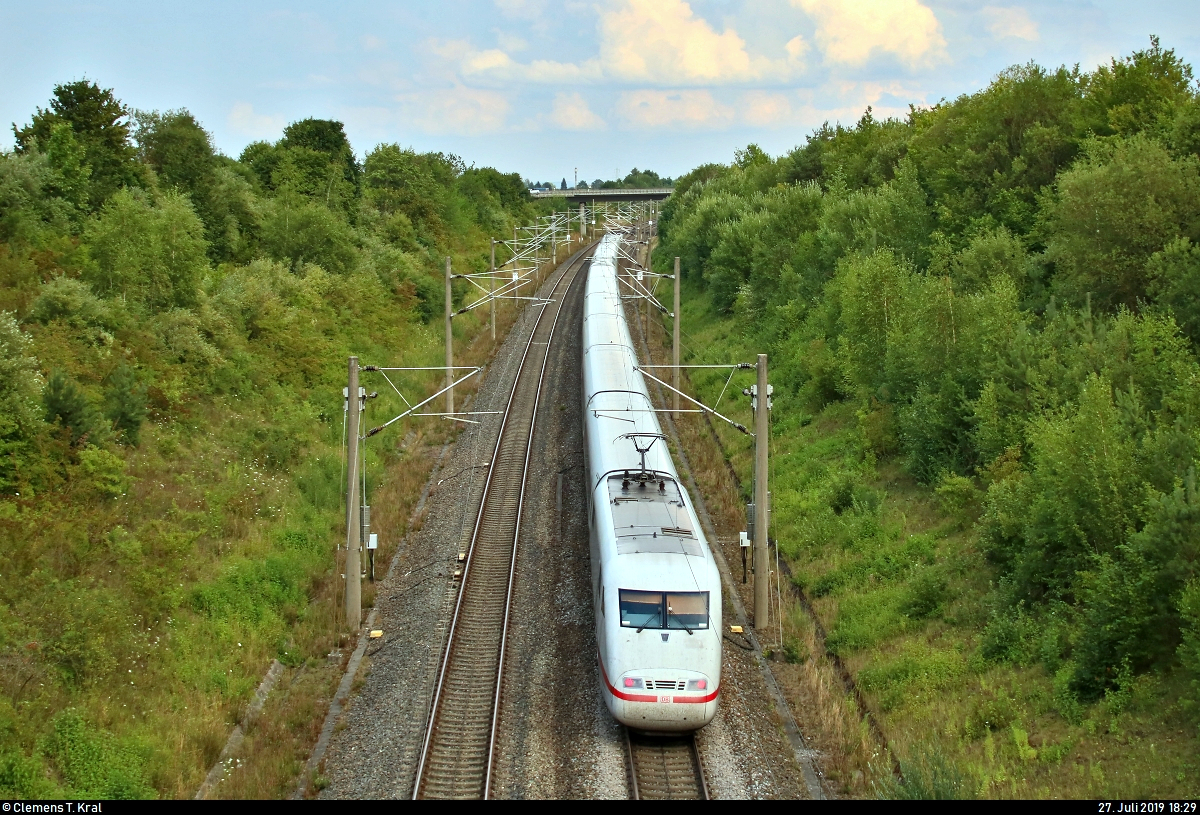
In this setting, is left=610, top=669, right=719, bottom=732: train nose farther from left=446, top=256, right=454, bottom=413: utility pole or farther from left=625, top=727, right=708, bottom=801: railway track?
left=446, top=256, right=454, bottom=413: utility pole

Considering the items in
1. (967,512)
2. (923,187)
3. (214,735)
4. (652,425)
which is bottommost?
(214,735)

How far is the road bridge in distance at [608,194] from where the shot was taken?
129 meters

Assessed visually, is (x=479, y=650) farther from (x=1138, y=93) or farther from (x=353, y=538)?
(x=1138, y=93)

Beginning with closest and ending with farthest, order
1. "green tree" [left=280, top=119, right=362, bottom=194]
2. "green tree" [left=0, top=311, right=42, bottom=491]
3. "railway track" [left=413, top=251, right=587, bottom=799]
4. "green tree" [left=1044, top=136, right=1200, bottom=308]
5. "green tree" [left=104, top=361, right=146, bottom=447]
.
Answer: "railway track" [left=413, top=251, right=587, bottom=799] < "green tree" [left=0, top=311, right=42, bottom=491] < "green tree" [left=1044, top=136, right=1200, bottom=308] < "green tree" [left=104, top=361, right=146, bottom=447] < "green tree" [left=280, top=119, right=362, bottom=194]

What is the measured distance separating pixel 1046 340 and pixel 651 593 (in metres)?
11.9

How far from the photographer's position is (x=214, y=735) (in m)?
14.8

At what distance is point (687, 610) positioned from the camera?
49.5 ft

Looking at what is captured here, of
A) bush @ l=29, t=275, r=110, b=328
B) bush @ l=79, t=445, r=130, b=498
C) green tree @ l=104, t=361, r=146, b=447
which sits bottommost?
bush @ l=79, t=445, r=130, b=498

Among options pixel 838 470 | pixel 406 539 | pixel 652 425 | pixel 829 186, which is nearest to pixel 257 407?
pixel 406 539

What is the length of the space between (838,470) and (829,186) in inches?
1054

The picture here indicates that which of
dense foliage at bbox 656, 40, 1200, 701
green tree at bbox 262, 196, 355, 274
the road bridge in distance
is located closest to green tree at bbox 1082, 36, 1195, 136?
dense foliage at bbox 656, 40, 1200, 701

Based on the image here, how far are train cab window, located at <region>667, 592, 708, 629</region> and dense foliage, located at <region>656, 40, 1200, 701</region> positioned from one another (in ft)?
17.3

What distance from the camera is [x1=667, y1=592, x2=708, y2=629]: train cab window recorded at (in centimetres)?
1496

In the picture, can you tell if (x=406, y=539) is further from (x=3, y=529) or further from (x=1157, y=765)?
(x=1157, y=765)
